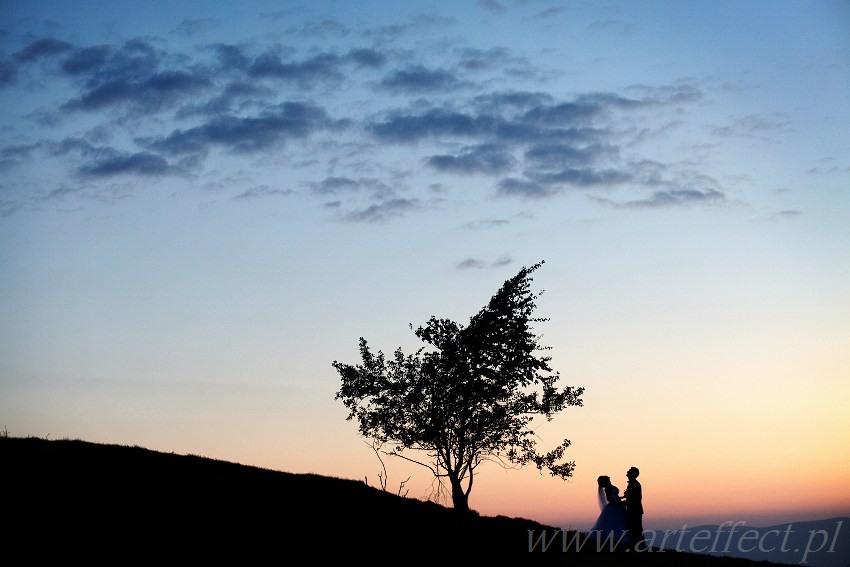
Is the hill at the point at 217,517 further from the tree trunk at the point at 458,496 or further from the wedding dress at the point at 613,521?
the tree trunk at the point at 458,496

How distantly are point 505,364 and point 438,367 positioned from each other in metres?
3.93

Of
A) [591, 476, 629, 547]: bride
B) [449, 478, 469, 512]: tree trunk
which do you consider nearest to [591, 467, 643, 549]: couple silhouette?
[591, 476, 629, 547]: bride

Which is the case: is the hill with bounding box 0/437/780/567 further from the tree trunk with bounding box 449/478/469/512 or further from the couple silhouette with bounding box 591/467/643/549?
the tree trunk with bounding box 449/478/469/512

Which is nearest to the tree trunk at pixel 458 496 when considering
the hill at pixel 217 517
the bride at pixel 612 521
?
the hill at pixel 217 517

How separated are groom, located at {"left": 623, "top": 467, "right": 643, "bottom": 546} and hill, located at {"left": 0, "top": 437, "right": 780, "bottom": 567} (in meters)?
0.94

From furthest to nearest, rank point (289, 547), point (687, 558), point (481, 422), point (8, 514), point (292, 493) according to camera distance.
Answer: point (481, 422) → point (687, 558) → point (292, 493) → point (289, 547) → point (8, 514)

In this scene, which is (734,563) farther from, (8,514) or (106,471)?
(8,514)

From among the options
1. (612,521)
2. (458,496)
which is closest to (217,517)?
(612,521)

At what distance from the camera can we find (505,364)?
48.2m

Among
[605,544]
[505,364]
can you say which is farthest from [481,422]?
[605,544]

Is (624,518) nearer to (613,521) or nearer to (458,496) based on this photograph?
(613,521)

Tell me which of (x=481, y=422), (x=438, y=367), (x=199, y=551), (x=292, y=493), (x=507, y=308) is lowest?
(x=199, y=551)

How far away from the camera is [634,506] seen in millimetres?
32844

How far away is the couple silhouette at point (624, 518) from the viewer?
3278cm
